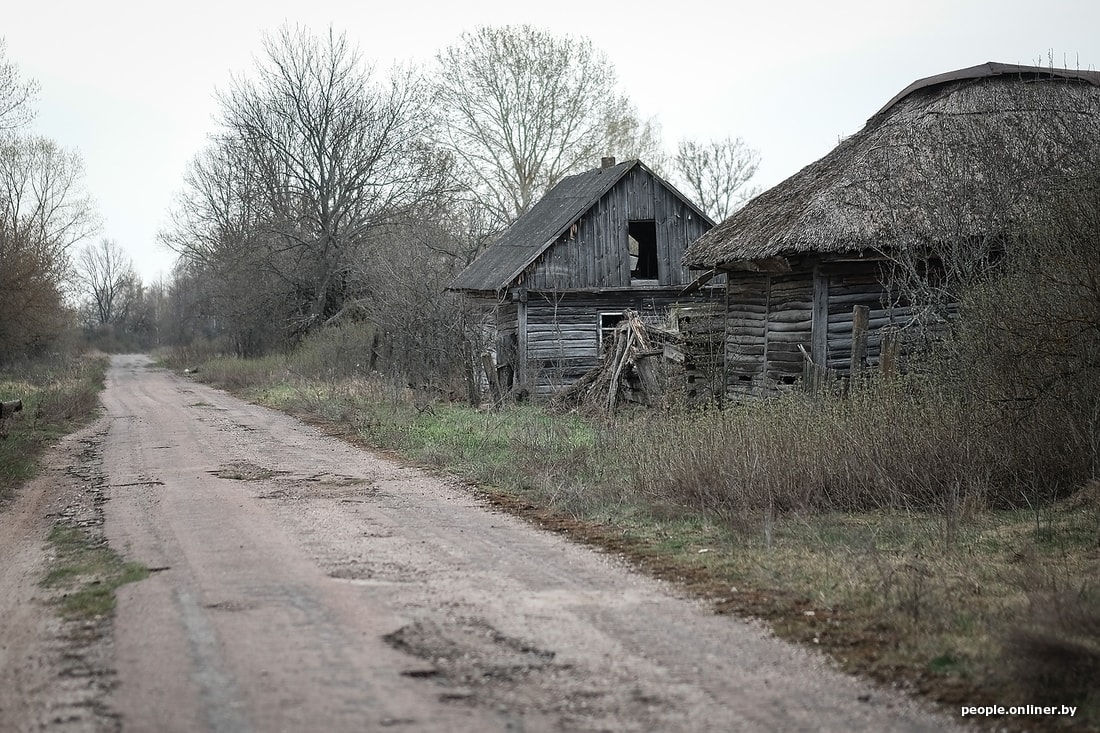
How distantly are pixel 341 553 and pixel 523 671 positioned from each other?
291 centimetres

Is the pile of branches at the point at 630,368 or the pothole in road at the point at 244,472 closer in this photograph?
the pothole in road at the point at 244,472

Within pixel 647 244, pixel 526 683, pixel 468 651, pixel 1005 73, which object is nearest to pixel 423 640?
pixel 468 651

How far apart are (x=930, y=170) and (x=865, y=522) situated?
788 centimetres

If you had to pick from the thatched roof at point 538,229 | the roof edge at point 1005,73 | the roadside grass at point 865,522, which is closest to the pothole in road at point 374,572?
the roadside grass at point 865,522

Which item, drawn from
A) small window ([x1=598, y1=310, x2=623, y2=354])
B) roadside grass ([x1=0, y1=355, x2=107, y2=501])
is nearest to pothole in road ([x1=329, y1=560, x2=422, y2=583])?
roadside grass ([x1=0, y1=355, x2=107, y2=501])

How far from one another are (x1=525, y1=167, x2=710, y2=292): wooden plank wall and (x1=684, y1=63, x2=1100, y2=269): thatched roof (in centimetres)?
722

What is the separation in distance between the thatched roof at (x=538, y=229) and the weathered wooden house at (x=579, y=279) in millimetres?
44

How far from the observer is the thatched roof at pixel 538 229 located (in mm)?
24031

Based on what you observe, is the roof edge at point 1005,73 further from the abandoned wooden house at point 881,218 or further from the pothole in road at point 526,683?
the pothole in road at point 526,683

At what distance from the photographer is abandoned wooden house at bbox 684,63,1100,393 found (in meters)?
12.2

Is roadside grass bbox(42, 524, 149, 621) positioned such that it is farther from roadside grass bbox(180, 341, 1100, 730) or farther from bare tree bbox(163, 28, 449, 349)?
bare tree bbox(163, 28, 449, 349)

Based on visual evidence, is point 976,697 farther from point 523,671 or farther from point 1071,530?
point 1071,530

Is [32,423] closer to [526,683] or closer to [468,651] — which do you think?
[468,651]

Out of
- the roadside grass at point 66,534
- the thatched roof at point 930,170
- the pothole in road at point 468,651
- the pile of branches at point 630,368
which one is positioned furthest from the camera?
the pile of branches at point 630,368
